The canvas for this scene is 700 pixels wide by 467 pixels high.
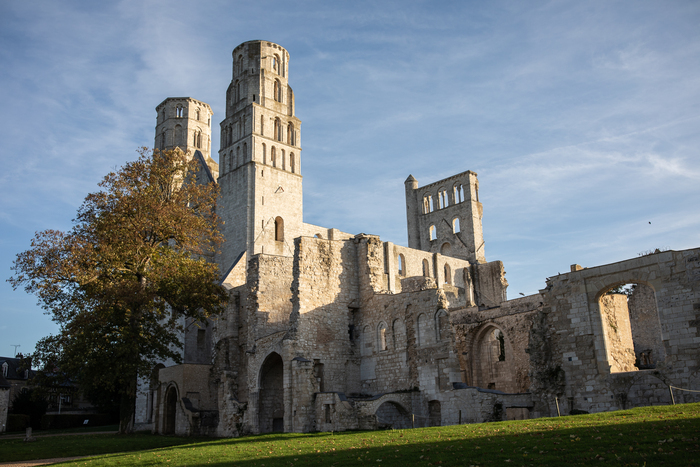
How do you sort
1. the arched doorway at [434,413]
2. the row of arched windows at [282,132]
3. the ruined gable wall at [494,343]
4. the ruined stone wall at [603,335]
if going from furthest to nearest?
the row of arched windows at [282,132] < the ruined gable wall at [494,343] < the arched doorway at [434,413] < the ruined stone wall at [603,335]

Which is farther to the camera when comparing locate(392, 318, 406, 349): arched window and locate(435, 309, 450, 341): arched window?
locate(392, 318, 406, 349): arched window

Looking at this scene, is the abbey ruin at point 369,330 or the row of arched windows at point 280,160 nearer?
the abbey ruin at point 369,330

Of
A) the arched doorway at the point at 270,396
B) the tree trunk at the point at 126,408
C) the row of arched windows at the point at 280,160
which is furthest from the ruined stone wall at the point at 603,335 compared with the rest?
the row of arched windows at the point at 280,160

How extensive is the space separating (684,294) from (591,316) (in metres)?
2.88

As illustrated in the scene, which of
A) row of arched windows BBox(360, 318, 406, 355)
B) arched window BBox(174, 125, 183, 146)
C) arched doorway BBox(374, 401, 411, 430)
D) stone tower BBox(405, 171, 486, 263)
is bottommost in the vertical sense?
arched doorway BBox(374, 401, 411, 430)

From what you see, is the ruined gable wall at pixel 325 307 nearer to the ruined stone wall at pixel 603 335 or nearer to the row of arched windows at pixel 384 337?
the row of arched windows at pixel 384 337

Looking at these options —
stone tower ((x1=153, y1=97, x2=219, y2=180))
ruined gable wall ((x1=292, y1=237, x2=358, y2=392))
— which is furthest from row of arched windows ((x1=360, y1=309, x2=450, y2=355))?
stone tower ((x1=153, y1=97, x2=219, y2=180))

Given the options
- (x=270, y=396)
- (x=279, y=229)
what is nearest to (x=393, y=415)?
(x=270, y=396)

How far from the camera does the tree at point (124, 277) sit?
22.7m

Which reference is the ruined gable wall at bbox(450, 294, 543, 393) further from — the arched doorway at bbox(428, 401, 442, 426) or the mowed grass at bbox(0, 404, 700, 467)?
the mowed grass at bbox(0, 404, 700, 467)

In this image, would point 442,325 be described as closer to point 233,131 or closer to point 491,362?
point 491,362

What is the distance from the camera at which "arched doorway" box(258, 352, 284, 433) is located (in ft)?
89.0

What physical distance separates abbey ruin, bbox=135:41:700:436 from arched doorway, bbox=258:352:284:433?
0.07 meters

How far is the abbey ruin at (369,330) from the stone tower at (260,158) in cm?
12
